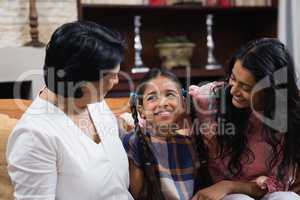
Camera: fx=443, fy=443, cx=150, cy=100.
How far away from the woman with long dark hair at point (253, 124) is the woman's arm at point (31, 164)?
1.87 ft

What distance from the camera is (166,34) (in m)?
3.35

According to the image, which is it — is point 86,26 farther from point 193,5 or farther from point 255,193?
point 193,5

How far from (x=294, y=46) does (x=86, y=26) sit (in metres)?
2.27

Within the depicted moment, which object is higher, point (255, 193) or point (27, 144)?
point (27, 144)

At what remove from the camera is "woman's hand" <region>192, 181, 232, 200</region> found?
1.43m

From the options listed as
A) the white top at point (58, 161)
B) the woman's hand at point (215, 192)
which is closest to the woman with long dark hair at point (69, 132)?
the white top at point (58, 161)

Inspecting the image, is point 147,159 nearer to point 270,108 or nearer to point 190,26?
point 270,108

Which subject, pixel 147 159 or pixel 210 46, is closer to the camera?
pixel 147 159

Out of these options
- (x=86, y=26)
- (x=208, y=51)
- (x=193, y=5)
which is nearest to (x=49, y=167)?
(x=86, y=26)

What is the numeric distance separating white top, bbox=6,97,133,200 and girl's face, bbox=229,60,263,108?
0.44 metres

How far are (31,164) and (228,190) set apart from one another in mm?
676

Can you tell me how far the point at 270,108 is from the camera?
1.48 m

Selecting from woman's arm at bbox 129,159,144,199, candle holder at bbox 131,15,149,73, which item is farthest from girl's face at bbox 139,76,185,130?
candle holder at bbox 131,15,149,73

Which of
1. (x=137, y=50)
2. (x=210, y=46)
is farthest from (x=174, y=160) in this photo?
(x=210, y=46)
